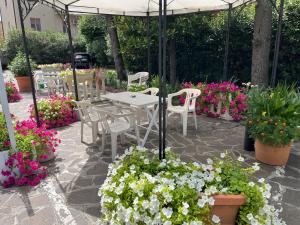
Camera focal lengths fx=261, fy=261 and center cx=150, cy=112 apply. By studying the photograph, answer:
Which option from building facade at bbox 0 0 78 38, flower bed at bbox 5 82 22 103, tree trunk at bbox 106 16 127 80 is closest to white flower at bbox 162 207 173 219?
flower bed at bbox 5 82 22 103

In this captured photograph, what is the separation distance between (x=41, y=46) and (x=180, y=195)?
20.4m

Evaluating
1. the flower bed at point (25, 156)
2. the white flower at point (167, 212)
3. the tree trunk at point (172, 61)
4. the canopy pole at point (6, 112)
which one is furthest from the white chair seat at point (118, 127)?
the tree trunk at point (172, 61)

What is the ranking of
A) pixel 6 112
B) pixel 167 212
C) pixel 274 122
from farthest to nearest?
pixel 274 122, pixel 6 112, pixel 167 212

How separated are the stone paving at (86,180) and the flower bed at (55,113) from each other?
51cm

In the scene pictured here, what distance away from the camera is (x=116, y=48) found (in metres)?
10.8

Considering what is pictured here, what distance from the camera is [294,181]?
11.2 ft

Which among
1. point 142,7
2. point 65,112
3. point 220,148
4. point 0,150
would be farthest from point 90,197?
point 142,7

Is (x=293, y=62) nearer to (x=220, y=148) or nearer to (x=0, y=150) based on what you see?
(x=220, y=148)

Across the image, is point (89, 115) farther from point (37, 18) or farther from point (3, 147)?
point (37, 18)

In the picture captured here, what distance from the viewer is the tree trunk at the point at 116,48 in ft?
33.5

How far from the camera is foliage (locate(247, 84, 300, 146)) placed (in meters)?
3.58

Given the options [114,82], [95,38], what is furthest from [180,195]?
[95,38]

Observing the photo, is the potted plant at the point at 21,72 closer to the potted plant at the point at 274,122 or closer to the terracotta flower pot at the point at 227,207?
the potted plant at the point at 274,122

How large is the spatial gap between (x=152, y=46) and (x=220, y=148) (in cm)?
622
